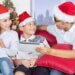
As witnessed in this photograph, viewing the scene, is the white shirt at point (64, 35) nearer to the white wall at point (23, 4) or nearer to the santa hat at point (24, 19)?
the santa hat at point (24, 19)

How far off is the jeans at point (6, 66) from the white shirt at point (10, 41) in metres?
0.12

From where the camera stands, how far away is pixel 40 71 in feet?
5.24

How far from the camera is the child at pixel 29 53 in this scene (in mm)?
1613

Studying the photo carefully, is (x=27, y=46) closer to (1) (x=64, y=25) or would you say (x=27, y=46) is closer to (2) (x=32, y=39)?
(2) (x=32, y=39)

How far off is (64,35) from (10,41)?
40 cm

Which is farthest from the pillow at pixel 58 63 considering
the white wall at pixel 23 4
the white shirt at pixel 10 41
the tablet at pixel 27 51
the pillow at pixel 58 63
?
the white wall at pixel 23 4

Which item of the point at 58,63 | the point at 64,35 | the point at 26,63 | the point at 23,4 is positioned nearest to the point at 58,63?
the point at 58,63

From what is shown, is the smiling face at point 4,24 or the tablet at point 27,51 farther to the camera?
the smiling face at point 4,24

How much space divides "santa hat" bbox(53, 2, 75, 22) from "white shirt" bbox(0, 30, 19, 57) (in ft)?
1.13

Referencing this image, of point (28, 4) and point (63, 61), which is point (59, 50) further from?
point (28, 4)

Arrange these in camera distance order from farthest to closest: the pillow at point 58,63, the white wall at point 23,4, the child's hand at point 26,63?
the white wall at point 23,4
the child's hand at point 26,63
the pillow at point 58,63

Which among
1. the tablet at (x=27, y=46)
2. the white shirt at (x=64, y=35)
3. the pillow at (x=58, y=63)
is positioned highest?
the white shirt at (x=64, y=35)

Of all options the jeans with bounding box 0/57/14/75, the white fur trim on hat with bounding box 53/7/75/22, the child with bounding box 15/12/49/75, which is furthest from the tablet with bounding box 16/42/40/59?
the white fur trim on hat with bounding box 53/7/75/22

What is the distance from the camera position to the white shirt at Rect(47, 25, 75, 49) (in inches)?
72.3
